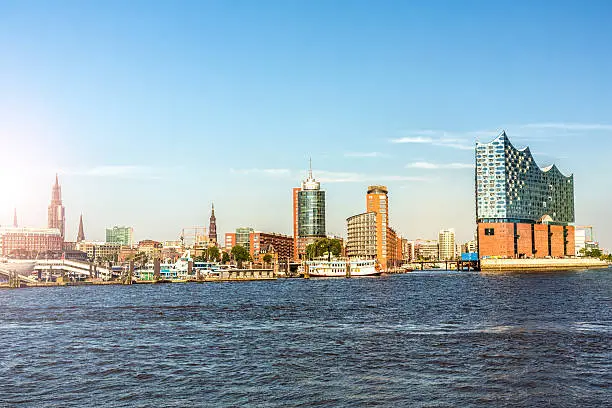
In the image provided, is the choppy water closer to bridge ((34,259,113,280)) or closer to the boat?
bridge ((34,259,113,280))

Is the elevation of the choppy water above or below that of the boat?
above

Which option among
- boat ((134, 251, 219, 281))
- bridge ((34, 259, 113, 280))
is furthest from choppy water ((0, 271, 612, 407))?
boat ((134, 251, 219, 281))

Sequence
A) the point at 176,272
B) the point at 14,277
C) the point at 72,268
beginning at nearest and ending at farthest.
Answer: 1. the point at 14,277
2. the point at 72,268
3. the point at 176,272

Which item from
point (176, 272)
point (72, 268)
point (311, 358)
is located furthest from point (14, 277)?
point (311, 358)

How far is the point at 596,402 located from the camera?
29.3 metres

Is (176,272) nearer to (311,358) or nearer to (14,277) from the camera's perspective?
(14,277)

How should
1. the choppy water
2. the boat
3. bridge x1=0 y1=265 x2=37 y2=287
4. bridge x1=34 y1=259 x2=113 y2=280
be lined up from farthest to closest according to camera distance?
the boat → bridge x1=34 y1=259 x2=113 y2=280 → bridge x1=0 y1=265 x2=37 y2=287 → the choppy water

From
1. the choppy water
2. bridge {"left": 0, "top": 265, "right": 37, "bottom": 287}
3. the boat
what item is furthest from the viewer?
the boat

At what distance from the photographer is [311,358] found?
4047 cm

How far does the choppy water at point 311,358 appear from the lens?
101 ft

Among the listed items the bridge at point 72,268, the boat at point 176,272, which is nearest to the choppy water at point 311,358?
the bridge at point 72,268

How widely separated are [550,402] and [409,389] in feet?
20.4

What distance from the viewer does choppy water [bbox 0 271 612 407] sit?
30.9 meters

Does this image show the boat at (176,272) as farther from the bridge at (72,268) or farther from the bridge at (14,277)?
the bridge at (14,277)
